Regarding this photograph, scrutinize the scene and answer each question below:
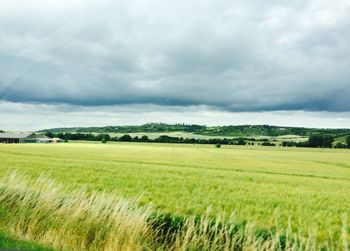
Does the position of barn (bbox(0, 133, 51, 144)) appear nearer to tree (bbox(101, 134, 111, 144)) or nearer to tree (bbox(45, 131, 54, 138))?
tree (bbox(45, 131, 54, 138))

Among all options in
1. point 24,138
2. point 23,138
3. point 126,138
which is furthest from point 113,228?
point 24,138

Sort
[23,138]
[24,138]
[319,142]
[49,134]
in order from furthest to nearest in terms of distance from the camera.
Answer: [49,134]
[24,138]
[23,138]
[319,142]

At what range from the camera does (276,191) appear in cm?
2436

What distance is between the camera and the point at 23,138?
519ft

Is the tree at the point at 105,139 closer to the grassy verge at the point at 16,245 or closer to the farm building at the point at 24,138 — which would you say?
the farm building at the point at 24,138

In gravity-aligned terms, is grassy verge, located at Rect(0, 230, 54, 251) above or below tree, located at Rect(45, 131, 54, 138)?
below

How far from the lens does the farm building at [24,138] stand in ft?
494

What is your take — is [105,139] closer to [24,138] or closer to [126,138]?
[126,138]

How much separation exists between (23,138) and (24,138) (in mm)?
1126

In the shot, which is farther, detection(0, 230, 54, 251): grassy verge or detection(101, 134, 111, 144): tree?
detection(101, 134, 111, 144): tree

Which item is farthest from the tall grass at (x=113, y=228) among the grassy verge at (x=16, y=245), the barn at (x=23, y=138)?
the barn at (x=23, y=138)

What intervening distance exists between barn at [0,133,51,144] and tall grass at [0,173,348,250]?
141 meters

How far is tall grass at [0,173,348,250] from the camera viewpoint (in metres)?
10.4

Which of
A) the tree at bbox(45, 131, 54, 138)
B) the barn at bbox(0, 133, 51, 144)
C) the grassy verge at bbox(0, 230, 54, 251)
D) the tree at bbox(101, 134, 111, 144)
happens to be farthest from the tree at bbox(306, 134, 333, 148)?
the grassy verge at bbox(0, 230, 54, 251)
